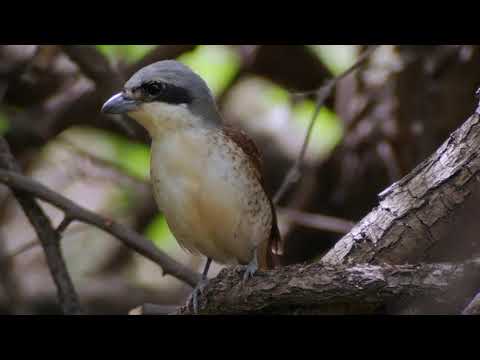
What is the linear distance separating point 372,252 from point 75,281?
107 inches

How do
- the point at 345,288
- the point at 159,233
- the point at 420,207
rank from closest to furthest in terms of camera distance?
the point at 345,288 → the point at 420,207 → the point at 159,233

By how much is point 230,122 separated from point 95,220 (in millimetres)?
1653

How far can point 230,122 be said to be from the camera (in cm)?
560

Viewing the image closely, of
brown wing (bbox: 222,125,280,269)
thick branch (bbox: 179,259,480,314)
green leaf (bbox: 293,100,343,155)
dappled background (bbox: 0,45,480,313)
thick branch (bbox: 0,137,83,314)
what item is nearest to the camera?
thick branch (bbox: 179,259,480,314)

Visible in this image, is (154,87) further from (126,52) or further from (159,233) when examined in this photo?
(159,233)

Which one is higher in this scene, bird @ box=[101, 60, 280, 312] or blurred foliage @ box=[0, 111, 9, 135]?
blurred foliage @ box=[0, 111, 9, 135]

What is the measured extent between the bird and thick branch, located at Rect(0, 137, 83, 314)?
2.40 feet

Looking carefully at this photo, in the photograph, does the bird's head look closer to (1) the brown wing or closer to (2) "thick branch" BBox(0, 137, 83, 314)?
(1) the brown wing

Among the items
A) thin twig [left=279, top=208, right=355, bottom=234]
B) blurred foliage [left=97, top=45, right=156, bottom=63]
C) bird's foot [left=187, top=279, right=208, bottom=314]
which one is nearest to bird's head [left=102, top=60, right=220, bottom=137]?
bird's foot [left=187, top=279, right=208, bottom=314]

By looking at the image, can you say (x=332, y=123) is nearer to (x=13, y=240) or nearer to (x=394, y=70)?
(x=394, y=70)

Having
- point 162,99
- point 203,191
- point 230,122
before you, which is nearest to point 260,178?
point 203,191

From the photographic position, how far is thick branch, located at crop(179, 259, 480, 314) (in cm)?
294

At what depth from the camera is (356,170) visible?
18.0 ft
